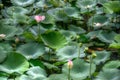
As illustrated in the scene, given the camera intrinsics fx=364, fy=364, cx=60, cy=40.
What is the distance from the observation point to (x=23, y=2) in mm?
3086

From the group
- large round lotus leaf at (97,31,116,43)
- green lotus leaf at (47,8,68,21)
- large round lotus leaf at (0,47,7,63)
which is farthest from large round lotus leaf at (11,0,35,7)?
large round lotus leaf at (0,47,7,63)

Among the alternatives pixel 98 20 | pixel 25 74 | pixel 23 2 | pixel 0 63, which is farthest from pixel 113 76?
pixel 23 2

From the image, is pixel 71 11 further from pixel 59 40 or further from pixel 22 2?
pixel 59 40

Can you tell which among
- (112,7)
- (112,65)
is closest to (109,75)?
(112,65)

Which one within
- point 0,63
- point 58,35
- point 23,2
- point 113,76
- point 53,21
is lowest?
point 113,76

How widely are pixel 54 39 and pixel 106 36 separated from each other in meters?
0.41

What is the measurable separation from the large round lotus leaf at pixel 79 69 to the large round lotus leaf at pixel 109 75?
65 millimetres

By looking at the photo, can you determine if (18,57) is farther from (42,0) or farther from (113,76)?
(42,0)

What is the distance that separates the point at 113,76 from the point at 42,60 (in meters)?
0.55

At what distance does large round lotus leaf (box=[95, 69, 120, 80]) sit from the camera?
6.68 ft

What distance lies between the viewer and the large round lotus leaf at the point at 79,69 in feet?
6.81

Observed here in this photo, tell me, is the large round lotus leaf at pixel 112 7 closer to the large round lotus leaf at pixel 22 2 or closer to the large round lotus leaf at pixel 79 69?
the large round lotus leaf at pixel 22 2

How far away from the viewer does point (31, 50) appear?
236cm

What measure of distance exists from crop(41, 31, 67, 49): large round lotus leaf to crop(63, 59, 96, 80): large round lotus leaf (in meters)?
0.28
